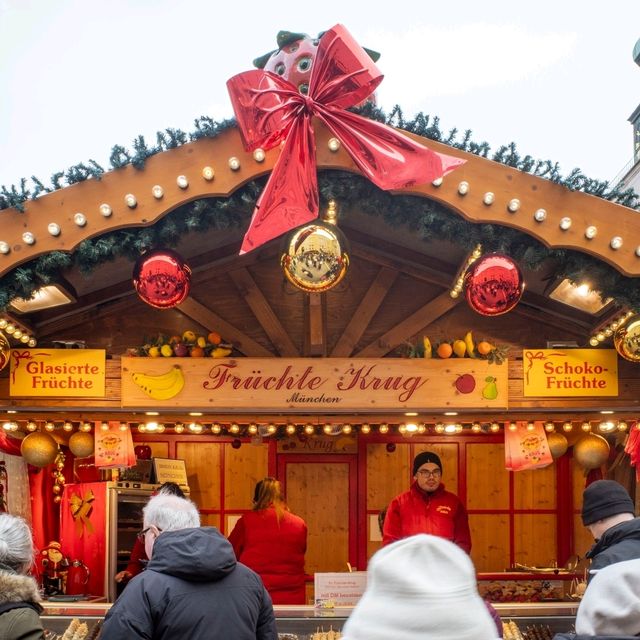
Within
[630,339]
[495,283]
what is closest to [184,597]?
[495,283]

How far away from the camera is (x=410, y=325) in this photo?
7.76 meters

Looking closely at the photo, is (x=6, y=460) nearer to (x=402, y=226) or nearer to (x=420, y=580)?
(x=402, y=226)

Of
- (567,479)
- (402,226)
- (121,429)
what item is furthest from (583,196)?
(567,479)

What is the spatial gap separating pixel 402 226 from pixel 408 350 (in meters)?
1.25

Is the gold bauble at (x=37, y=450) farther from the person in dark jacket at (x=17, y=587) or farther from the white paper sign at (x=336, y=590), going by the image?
the person in dark jacket at (x=17, y=587)

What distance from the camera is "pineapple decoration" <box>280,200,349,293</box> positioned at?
6465mm

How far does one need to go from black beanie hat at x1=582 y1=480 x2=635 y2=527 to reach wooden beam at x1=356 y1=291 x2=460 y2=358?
10.8ft

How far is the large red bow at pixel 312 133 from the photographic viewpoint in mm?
5859

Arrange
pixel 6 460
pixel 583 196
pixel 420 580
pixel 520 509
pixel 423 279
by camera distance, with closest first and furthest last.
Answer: pixel 420 580
pixel 583 196
pixel 423 279
pixel 6 460
pixel 520 509

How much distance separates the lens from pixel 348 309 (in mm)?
7867

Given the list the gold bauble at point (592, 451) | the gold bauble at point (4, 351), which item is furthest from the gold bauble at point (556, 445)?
the gold bauble at point (4, 351)

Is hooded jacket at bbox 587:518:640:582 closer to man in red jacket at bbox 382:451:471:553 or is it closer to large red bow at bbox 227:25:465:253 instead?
large red bow at bbox 227:25:465:253

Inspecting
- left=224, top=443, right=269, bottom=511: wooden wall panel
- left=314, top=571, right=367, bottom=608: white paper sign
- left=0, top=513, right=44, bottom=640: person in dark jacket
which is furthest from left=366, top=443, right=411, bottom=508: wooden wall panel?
left=0, top=513, right=44, bottom=640: person in dark jacket

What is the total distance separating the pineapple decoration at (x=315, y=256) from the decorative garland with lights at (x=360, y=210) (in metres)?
0.23
